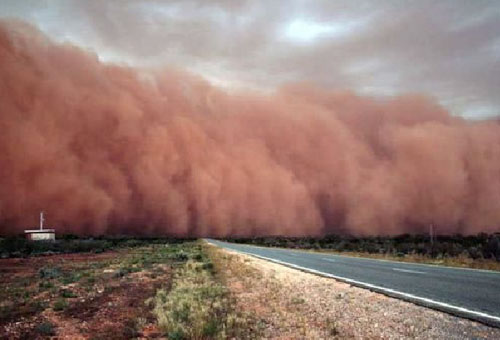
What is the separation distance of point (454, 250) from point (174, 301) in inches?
908

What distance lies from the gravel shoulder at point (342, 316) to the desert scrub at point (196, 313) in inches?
19.9

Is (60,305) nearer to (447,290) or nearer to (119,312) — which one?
(119,312)

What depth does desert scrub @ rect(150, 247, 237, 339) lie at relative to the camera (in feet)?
23.2

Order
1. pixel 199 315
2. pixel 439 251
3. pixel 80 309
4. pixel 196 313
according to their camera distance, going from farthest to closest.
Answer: pixel 439 251
pixel 80 309
pixel 196 313
pixel 199 315

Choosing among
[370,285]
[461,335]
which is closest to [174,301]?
[370,285]

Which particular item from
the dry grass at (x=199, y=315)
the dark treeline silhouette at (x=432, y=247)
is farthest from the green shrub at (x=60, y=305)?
the dark treeline silhouette at (x=432, y=247)

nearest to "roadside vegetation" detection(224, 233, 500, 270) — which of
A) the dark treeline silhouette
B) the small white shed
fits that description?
the dark treeline silhouette

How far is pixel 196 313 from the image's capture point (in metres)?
8.62

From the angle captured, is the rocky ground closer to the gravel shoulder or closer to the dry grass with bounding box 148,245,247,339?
the dry grass with bounding box 148,245,247,339

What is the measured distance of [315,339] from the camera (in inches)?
250

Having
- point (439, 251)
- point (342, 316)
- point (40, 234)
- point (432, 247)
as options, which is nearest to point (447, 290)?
point (342, 316)

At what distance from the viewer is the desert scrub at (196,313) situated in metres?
7.07

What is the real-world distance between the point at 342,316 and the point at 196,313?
9.36 ft

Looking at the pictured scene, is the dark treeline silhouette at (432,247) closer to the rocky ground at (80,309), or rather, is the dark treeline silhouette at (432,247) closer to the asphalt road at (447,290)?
the asphalt road at (447,290)
